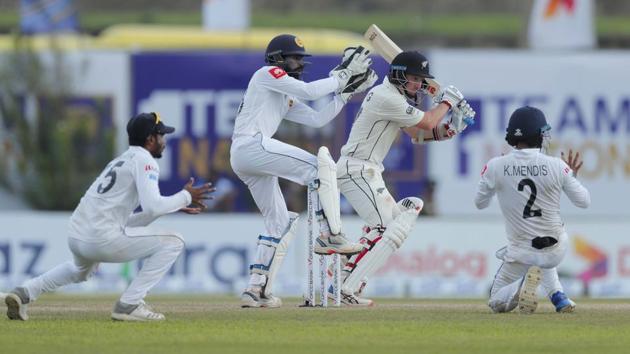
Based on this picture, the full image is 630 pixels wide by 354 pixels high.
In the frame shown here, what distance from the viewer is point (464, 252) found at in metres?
22.8

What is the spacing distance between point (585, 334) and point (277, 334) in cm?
229

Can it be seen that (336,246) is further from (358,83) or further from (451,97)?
(451,97)

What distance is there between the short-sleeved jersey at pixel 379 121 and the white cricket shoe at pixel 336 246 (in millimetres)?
1020

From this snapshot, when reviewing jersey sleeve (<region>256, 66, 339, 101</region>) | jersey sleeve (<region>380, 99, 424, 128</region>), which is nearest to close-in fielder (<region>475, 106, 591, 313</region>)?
jersey sleeve (<region>380, 99, 424, 128</region>)

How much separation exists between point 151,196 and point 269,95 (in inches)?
76.2

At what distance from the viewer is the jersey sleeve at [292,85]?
1320 cm

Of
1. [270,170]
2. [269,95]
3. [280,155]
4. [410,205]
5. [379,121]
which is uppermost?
[269,95]

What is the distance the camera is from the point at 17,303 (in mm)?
12305

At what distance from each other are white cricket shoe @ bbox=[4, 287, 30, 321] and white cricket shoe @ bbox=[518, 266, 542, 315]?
3.99m

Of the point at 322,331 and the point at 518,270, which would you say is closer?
the point at 322,331

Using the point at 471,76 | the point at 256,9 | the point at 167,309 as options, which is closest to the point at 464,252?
the point at 471,76

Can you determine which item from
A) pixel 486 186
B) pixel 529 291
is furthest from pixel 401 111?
pixel 529 291

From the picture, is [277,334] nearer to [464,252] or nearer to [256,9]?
[464,252]

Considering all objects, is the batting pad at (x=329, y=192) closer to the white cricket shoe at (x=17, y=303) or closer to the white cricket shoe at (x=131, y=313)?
the white cricket shoe at (x=131, y=313)
